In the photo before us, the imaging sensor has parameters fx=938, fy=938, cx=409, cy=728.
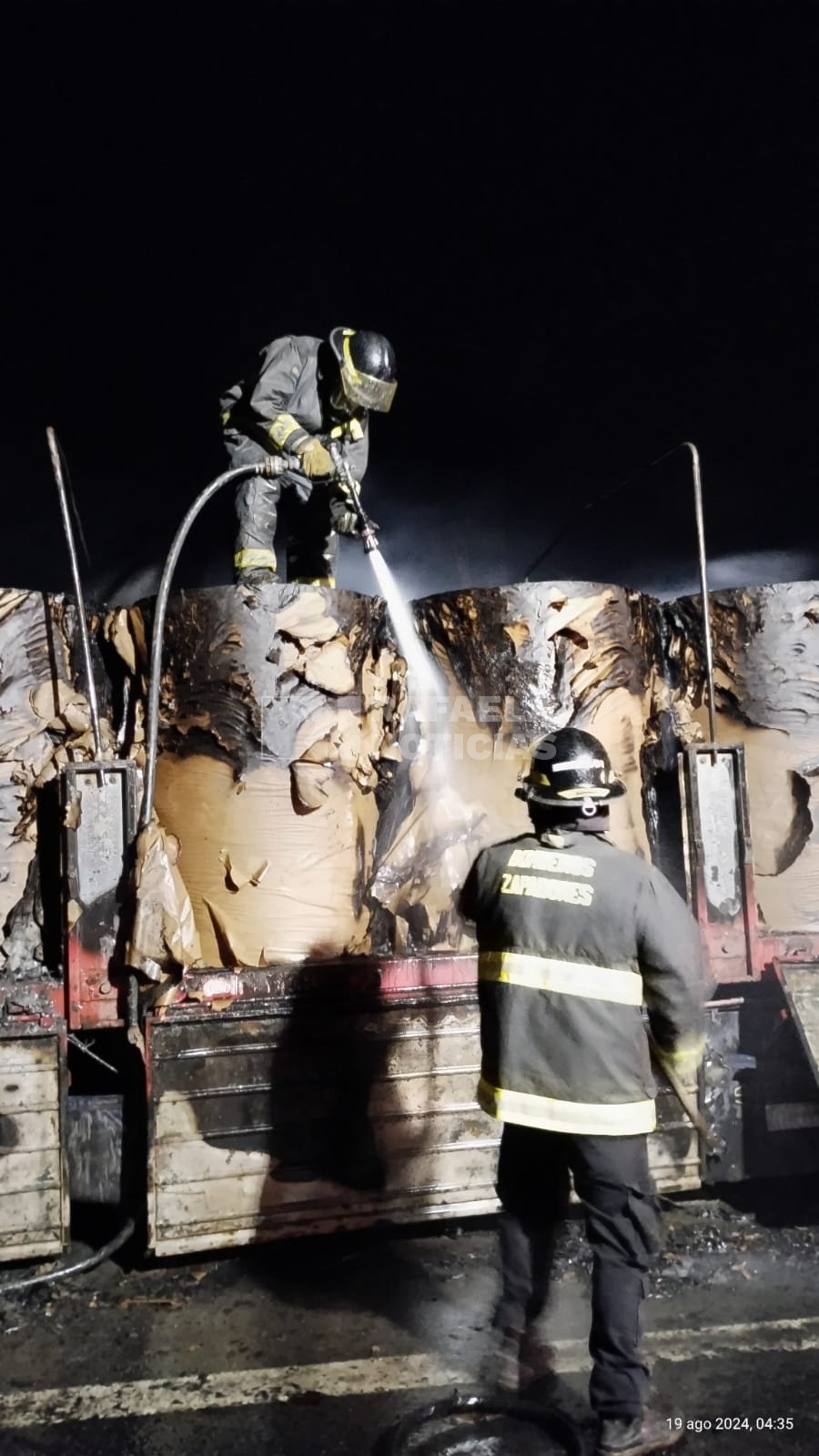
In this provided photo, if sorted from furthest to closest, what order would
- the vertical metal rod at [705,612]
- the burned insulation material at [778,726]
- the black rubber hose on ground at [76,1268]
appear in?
the burned insulation material at [778,726] < the vertical metal rod at [705,612] < the black rubber hose on ground at [76,1268]

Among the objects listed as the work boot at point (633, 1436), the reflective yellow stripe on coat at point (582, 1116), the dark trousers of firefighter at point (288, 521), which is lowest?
the work boot at point (633, 1436)

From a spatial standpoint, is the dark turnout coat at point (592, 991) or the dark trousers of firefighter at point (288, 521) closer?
the dark turnout coat at point (592, 991)

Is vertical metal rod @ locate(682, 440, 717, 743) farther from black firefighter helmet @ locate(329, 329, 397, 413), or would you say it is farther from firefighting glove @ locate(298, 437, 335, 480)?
firefighting glove @ locate(298, 437, 335, 480)

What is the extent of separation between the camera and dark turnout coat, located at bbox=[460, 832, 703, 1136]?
2297 mm

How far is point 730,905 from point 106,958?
2.40 metres

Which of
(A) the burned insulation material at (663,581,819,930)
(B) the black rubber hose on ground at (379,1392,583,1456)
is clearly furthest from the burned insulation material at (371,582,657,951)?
(B) the black rubber hose on ground at (379,1392,583,1456)

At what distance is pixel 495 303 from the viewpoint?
695cm

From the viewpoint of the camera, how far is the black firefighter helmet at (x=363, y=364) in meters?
4.49

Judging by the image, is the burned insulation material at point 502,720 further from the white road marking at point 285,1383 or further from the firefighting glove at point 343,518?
the white road marking at point 285,1383

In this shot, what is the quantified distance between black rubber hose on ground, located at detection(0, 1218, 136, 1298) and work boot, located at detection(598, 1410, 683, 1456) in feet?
5.64

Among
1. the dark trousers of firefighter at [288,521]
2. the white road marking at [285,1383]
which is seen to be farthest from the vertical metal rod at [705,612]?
the white road marking at [285,1383]

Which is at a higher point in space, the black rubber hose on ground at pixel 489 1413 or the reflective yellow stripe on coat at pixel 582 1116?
the reflective yellow stripe on coat at pixel 582 1116

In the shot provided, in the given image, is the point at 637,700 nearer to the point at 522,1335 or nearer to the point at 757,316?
the point at 522,1335

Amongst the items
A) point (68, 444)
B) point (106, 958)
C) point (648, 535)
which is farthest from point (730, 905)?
point (68, 444)
